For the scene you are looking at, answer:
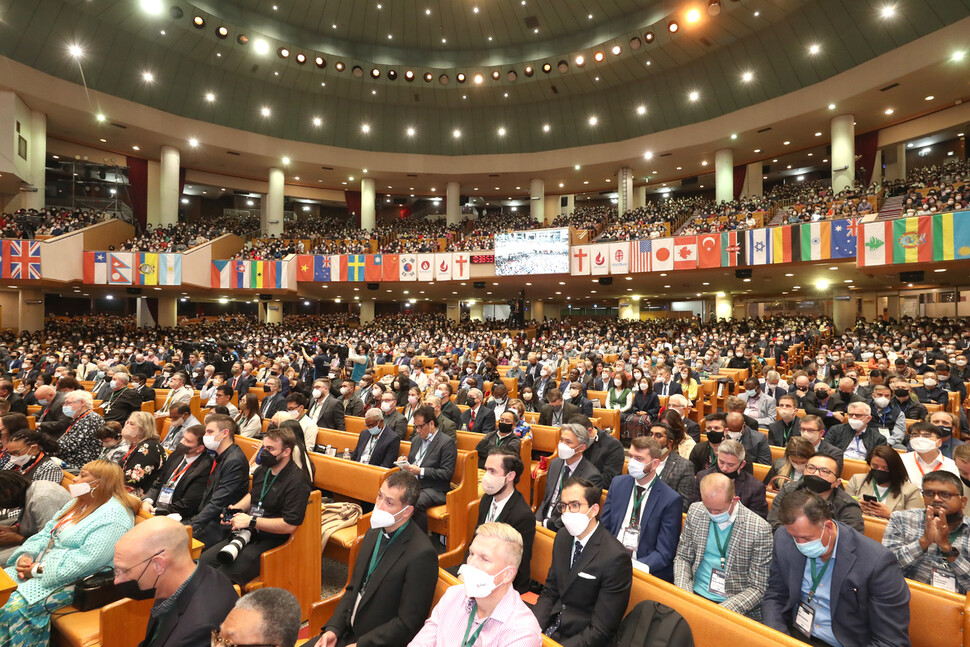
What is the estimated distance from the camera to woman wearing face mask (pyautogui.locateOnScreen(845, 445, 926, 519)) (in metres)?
3.53

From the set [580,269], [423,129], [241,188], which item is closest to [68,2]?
[241,188]

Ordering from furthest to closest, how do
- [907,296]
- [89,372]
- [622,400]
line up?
1. [907,296]
2. [89,372]
3. [622,400]

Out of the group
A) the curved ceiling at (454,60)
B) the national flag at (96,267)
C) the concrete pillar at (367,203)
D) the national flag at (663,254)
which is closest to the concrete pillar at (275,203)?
the curved ceiling at (454,60)

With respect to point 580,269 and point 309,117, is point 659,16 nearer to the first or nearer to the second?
point 580,269

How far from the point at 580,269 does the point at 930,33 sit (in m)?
13.0

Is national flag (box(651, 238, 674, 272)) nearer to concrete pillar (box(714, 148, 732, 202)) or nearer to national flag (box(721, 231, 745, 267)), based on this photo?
national flag (box(721, 231, 745, 267))

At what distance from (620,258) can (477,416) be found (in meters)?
13.8

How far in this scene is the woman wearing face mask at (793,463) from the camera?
368 cm

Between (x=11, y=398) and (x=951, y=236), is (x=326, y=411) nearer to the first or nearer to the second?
(x=11, y=398)

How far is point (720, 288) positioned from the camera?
79.9 ft

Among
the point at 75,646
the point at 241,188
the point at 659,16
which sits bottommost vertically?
the point at 75,646

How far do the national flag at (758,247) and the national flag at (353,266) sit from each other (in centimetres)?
1477

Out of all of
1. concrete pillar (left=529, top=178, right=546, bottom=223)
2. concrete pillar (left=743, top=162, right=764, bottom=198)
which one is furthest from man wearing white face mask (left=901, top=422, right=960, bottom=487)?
concrete pillar (left=529, top=178, right=546, bottom=223)

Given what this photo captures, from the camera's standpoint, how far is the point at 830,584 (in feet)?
8.07
